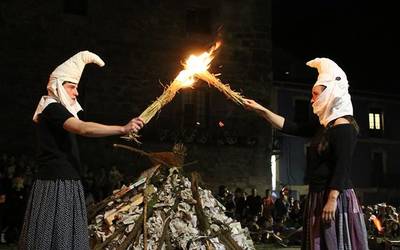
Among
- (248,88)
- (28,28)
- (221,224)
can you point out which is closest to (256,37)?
(248,88)

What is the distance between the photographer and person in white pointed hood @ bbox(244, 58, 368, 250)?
393cm

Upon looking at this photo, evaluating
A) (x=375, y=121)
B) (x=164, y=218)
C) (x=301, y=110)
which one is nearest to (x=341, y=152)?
(x=164, y=218)

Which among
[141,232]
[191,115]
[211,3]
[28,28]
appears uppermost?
[211,3]

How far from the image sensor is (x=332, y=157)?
158 inches

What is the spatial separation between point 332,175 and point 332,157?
5.5 inches

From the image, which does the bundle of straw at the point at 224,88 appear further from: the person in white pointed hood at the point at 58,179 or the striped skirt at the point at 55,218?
the striped skirt at the point at 55,218

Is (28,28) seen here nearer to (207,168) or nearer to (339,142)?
(207,168)

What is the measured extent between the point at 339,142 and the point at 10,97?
43.6 ft

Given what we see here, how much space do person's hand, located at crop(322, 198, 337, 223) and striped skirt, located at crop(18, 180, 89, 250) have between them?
5.99ft

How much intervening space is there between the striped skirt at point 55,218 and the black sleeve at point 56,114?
1.51 ft

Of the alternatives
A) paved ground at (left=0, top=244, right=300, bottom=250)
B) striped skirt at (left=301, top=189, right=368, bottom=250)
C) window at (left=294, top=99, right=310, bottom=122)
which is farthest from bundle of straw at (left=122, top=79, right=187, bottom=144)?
window at (left=294, top=99, right=310, bottom=122)

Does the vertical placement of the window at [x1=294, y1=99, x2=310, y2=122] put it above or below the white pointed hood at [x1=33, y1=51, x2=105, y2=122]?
above

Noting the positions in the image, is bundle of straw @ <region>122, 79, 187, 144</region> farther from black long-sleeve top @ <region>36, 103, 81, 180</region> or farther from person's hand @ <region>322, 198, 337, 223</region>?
person's hand @ <region>322, 198, 337, 223</region>

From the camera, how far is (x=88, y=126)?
3719 mm
